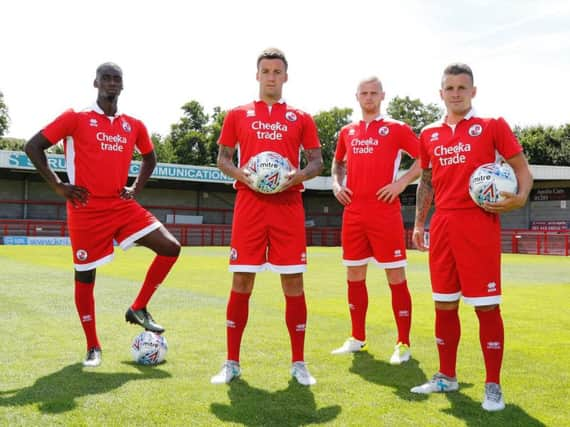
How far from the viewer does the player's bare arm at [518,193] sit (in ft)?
11.8

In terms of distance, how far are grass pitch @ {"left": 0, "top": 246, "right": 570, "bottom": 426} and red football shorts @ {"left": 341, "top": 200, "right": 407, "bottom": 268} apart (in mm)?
877

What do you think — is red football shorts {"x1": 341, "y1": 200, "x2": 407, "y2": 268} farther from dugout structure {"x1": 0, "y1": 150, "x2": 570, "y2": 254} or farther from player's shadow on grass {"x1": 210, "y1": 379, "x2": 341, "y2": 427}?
dugout structure {"x1": 0, "y1": 150, "x2": 570, "y2": 254}

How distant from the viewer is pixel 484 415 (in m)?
3.43

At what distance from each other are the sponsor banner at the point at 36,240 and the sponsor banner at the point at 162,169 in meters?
3.98

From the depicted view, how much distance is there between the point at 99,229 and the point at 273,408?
231cm

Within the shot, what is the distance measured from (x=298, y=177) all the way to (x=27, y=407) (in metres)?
2.32

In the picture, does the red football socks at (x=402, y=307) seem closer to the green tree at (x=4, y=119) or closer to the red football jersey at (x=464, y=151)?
the red football jersey at (x=464, y=151)

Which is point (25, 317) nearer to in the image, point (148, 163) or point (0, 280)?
point (148, 163)

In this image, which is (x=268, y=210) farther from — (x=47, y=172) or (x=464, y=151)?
(x=47, y=172)

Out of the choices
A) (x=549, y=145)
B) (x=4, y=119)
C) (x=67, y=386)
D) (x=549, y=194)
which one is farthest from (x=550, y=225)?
(x=4, y=119)

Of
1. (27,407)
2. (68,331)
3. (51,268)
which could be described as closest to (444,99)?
(27,407)

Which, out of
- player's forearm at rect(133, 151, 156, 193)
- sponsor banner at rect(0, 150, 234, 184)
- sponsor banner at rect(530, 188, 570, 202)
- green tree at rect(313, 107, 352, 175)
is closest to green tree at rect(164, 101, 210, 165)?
green tree at rect(313, 107, 352, 175)

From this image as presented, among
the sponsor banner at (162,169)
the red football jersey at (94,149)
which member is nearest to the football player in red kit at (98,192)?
the red football jersey at (94,149)

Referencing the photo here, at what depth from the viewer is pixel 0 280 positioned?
433 inches
